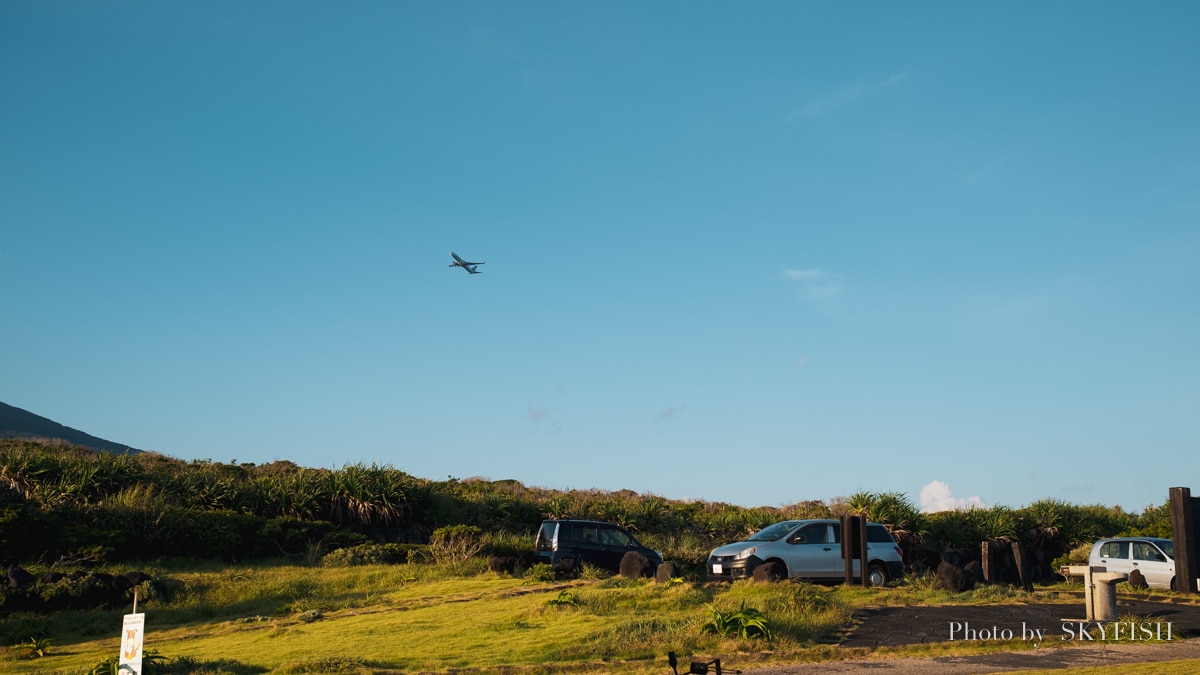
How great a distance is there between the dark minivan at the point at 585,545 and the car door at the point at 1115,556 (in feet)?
33.6

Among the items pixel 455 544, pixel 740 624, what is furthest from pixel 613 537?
pixel 740 624

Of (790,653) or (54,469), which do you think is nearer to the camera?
(790,653)

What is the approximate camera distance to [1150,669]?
1048 centimetres

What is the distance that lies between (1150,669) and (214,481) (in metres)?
24.4

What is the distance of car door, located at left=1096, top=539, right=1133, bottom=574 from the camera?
72.7 feet

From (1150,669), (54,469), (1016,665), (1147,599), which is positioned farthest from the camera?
(54,469)

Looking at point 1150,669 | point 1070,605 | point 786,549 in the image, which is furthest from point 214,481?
point 1150,669

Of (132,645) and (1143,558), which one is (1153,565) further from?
(132,645)

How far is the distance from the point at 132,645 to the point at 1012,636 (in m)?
11.1

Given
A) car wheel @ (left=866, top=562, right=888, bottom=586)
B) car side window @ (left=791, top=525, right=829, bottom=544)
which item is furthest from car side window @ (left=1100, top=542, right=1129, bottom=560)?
car side window @ (left=791, top=525, right=829, bottom=544)

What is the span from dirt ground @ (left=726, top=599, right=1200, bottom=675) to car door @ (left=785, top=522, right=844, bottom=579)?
394 cm

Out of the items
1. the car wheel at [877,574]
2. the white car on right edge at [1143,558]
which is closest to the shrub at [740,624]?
the car wheel at [877,574]

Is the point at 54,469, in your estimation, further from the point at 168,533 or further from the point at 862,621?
the point at 862,621

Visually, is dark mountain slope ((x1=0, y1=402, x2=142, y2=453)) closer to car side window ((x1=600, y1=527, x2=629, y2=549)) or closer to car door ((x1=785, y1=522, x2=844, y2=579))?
car side window ((x1=600, y1=527, x2=629, y2=549))
